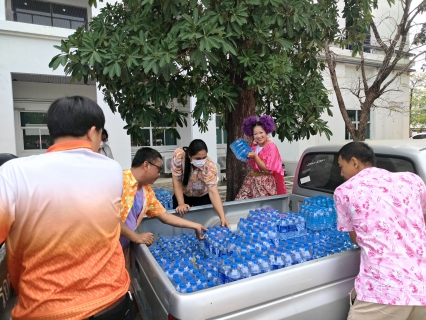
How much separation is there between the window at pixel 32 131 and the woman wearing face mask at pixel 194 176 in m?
6.82

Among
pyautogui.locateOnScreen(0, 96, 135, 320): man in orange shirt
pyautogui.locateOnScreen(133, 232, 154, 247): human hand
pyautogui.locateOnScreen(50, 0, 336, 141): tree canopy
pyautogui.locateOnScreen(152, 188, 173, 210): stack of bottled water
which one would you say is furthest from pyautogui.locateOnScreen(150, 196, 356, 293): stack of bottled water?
pyautogui.locateOnScreen(152, 188, 173, 210): stack of bottled water

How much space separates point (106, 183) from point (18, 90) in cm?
882

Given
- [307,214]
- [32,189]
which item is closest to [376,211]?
[307,214]

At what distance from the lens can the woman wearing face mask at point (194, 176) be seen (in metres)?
2.89

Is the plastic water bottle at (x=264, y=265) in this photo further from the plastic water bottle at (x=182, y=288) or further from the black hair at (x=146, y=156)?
the black hair at (x=146, y=156)

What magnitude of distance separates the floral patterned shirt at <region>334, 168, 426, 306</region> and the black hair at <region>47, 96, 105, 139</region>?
4.40ft

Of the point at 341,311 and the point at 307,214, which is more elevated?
the point at 307,214

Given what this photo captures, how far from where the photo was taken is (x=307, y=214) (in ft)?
8.52

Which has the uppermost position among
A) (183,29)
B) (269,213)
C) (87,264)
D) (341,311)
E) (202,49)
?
(183,29)

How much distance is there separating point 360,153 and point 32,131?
9121 mm

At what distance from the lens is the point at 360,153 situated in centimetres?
180

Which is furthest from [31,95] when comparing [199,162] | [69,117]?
[69,117]

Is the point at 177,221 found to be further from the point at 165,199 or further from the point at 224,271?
the point at 165,199

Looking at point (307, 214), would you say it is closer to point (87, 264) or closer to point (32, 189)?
point (87, 264)
